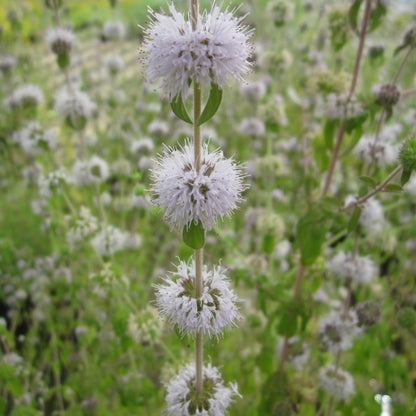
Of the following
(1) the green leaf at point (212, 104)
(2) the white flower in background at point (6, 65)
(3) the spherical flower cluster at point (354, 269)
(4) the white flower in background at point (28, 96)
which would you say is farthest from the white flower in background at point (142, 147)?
(1) the green leaf at point (212, 104)

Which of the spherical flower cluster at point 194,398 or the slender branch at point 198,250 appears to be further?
the spherical flower cluster at point 194,398

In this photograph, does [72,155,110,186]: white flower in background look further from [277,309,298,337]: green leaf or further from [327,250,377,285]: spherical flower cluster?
[327,250,377,285]: spherical flower cluster

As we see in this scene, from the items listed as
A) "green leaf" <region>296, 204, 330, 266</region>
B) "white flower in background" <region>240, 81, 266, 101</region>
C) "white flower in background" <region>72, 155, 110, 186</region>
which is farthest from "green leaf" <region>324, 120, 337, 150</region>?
"white flower in background" <region>240, 81, 266, 101</region>

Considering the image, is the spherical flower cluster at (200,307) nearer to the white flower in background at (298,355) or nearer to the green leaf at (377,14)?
the white flower in background at (298,355)

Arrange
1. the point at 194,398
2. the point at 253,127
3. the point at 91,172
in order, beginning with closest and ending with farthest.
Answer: the point at 194,398 → the point at 91,172 → the point at 253,127

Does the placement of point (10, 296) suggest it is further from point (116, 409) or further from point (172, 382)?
point (172, 382)

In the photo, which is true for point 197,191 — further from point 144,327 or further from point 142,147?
point 142,147

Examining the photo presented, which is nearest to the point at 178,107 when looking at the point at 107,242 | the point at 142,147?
the point at 107,242
